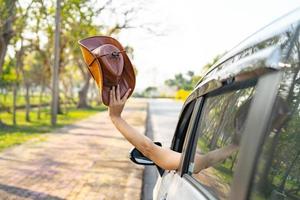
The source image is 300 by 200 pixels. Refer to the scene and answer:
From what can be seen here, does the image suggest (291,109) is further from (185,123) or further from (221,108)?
(185,123)

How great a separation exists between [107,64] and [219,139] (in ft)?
2.35

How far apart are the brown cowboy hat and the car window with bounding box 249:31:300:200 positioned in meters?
1.29

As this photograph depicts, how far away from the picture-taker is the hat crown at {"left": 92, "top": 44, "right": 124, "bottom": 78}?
2.75 metres

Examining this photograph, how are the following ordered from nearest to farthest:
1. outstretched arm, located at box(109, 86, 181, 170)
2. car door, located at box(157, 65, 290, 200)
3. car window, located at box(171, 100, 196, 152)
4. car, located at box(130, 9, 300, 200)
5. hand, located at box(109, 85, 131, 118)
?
car, located at box(130, 9, 300, 200)
car door, located at box(157, 65, 290, 200)
outstretched arm, located at box(109, 86, 181, 170)
hand, located at box(109, 85, 131, 118)
car window, located at box(171, 100, 196, 152)

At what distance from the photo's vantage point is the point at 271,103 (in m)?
1.53

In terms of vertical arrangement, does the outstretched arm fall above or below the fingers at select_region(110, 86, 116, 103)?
below

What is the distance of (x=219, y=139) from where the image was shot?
92.6 inches

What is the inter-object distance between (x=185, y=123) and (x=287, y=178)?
208 centimetres

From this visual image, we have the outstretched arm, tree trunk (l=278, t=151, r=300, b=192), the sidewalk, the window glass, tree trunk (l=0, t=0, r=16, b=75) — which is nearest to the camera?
tree trunk (l=278, t=151, r=300, b=192)

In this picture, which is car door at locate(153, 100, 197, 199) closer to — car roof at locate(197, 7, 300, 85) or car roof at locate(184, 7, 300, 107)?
car roof at locate(184, 7, 300, 107)

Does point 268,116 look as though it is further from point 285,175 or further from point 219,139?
point 219,139

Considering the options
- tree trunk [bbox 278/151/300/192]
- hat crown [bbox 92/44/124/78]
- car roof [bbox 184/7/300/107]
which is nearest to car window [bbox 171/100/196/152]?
hat crown [bbox 92/44/124/78]

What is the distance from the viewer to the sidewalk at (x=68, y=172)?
7.85 m

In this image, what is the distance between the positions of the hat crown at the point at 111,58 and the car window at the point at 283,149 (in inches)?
50.8
